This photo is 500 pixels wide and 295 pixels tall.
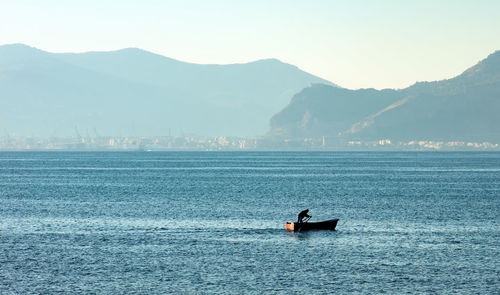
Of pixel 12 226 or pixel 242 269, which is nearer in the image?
pixel 242 269

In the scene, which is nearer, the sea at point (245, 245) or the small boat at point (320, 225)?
the sea at point (245, 245)

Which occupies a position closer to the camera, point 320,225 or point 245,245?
point 245,245

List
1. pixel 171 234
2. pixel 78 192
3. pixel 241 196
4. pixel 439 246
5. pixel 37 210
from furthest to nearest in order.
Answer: pixel 78 192 → pixel 241 196 → pixel 37 210 → pixel 171 234 → pixel 439 246

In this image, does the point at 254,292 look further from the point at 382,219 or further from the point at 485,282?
the point at 382,219

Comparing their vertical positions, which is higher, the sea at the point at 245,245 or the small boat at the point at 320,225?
the small boat at the point at 320,225

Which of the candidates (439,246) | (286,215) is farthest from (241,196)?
(439,246)

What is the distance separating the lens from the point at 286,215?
10931 centimetres

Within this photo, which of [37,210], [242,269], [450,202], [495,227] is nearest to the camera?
[242,269]

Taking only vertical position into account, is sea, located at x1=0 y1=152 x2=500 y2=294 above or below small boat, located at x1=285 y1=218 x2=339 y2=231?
below

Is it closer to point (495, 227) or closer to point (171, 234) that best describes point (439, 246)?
point (495, 227)

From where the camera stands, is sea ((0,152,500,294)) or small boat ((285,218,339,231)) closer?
sea ((0,152,500,294))

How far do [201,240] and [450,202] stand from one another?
6058 centimetres

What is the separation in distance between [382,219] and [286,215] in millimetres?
13956

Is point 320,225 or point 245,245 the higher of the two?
point 320,225
